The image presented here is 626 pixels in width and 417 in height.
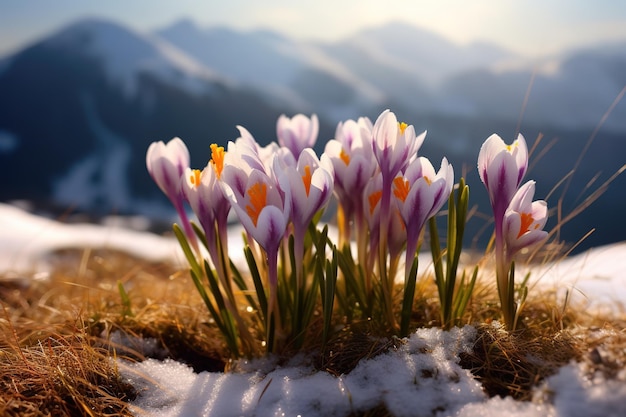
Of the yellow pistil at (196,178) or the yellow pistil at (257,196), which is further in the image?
the yellow pistil at (196,178)

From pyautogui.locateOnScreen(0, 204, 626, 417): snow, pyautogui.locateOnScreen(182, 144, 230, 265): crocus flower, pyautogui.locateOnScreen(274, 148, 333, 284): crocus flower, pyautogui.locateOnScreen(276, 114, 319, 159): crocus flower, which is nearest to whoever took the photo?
pyautogui.locateOnScreen(0, 204, 626, 417): snow

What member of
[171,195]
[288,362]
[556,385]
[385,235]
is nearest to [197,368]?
[288,362]

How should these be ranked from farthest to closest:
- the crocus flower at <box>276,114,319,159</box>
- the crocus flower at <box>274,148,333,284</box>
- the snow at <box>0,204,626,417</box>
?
1. the crocus flower at <box>276,114,319,159</box>
2. the crocus flower at <box>274,148,333,284</box>
3. the snow at <box>0,204,626,417</box>

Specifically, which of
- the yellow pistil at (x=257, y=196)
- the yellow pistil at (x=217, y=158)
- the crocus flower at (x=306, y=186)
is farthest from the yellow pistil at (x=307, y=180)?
the yellow pistil at (x=217, y=158)

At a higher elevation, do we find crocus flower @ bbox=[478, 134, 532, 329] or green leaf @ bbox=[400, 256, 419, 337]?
crocus flower @ bbox=[478, 134, 532, 329]

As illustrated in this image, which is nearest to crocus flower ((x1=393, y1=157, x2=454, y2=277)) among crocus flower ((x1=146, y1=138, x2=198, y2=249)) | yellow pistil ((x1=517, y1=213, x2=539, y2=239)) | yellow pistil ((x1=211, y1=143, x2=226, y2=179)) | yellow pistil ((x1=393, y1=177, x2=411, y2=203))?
yellow pistil ((x1=393, y1=177, x2=411, y2=203))

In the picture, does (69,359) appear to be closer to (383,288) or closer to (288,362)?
(288,362)

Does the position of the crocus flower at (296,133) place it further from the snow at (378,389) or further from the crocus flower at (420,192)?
the snow at (378,389)

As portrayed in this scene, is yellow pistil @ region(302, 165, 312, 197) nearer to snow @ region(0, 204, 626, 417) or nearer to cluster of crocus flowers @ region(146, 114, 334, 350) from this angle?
cluster of crocus flowers @ region(146, 114, 334, 350)
